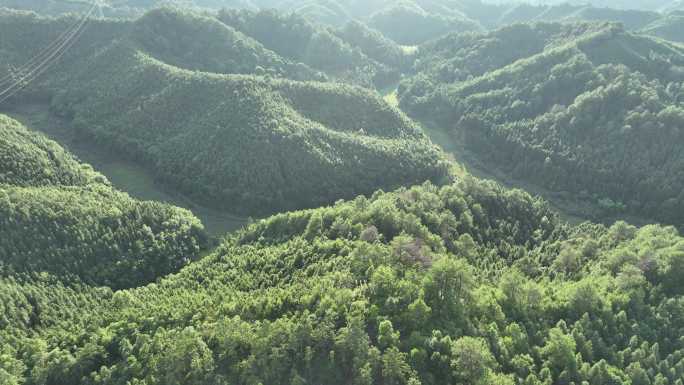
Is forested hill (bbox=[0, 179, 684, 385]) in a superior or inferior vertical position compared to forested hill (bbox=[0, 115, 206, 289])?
superior

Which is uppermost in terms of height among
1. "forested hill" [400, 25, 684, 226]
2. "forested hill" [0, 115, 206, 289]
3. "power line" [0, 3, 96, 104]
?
"forested hill" [400, 25, 684, 226]

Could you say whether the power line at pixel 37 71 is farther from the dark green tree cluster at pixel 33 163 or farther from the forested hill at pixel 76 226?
the dark green tree cluster at pixel 33 163

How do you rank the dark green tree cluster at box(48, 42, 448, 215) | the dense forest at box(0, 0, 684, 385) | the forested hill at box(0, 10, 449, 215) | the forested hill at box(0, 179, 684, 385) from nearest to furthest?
the forested hill at box(0, 179, 684, 385)
the dense forest at box(0, 0, 684, 385)
the dark green tree cluster at box(48, 42, 448, 215)
the forested hill at box(0, 10, 449, 215)

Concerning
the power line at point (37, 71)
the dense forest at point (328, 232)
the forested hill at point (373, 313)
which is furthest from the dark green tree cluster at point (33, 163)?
the power line at point (37, 71)

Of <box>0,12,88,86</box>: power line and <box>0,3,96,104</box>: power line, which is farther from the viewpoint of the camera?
<box>0,12,88,86</box>: power line

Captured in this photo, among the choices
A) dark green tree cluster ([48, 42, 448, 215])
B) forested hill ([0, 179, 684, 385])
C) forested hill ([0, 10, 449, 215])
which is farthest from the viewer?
forested hill ([0, 10, 449, 215])

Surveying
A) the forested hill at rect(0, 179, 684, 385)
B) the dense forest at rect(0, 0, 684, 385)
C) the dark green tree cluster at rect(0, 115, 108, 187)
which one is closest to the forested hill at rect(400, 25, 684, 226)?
the dense forest at rect(0, 0, 684, 385)

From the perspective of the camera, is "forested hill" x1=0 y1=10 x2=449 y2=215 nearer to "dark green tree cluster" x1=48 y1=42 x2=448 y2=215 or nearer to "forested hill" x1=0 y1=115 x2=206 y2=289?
"dark green tree cluster" x1=48 y1=42 x2=448 y2=215

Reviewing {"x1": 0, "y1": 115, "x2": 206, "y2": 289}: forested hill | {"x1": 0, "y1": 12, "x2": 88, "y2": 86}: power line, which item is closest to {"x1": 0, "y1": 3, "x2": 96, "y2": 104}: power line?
{"x1": 0, "y1": 12, "x2": 88, "y2": 86}: power line
